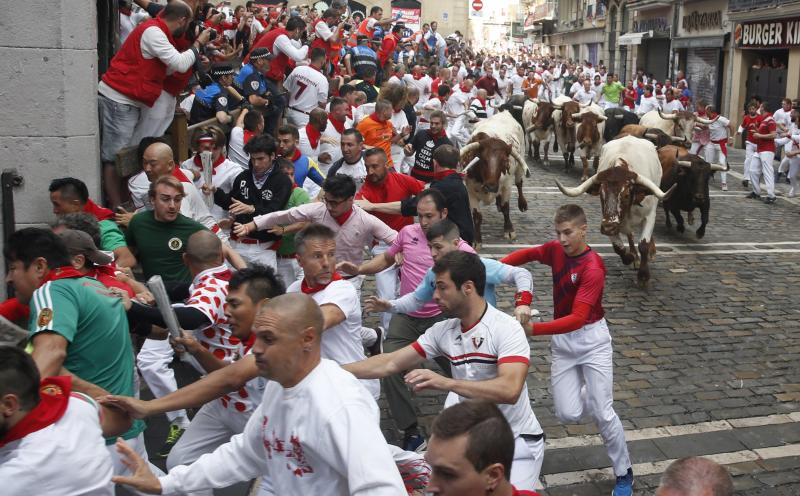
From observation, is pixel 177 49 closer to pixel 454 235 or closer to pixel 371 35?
pixel 454 235

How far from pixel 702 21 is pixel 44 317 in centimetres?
3373

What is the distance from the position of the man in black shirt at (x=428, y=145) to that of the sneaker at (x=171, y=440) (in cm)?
573

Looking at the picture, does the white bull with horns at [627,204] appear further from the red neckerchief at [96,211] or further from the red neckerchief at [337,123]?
the red neckerchief at [96,211]

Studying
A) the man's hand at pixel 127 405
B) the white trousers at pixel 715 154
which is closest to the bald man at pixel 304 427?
the man's hand at pixel 127 405

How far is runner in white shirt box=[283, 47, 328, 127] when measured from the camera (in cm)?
1255

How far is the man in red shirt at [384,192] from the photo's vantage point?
8.12 metres

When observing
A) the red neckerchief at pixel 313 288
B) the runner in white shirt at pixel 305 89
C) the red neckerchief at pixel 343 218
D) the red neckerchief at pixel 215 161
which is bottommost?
the red neckerchief at pixel 313 288

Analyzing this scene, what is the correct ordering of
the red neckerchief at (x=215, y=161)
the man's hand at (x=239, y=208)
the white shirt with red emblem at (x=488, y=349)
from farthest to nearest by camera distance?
the red neckerchief at (x=215, y=161), the man's hand at (x=239, y=208), the white shirt with red emblem at (x=488, y=349)

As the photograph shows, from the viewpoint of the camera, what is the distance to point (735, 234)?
48.5 feet

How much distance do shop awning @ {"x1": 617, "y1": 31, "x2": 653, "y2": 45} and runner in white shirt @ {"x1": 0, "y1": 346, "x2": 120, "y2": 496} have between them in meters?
40.2

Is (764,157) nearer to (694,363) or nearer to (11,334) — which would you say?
(694,363)

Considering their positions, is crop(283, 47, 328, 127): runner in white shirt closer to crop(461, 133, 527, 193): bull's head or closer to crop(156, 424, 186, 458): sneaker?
crop(461, 133, 527, 193): bull's head

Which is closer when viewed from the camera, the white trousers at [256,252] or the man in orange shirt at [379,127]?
the white trousers at [256,252]

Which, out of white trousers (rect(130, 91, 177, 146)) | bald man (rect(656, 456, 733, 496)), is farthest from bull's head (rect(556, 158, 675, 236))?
bald man (rect(656, 456, 733, 496))
